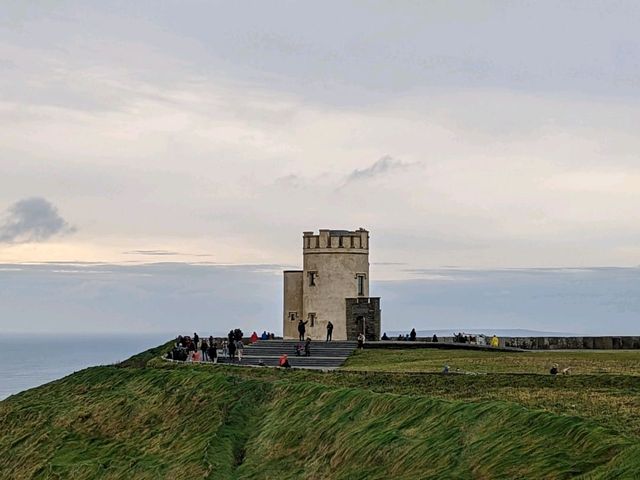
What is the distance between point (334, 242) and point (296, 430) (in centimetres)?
3642

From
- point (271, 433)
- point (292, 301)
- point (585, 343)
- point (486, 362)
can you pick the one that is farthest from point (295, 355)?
point (271, 433)

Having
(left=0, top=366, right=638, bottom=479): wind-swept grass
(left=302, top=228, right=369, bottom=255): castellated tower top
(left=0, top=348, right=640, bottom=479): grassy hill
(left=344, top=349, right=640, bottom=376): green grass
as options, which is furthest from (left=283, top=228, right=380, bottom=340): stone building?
(left=0, top=366, right=638, bottom=479): wind-swept grass

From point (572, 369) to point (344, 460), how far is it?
16153mm

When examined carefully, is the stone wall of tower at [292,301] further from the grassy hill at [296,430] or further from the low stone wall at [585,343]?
the grassy hill at [296,430]

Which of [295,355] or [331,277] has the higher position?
[331,277]

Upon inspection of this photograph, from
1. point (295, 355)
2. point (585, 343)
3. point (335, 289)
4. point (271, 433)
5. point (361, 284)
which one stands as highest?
point (361, 284)

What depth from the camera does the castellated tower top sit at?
63719 millimetres

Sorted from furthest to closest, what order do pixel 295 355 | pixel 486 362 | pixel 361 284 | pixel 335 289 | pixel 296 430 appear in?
pixel 361 284 < pixel 335 289 < pixel 295 355 < pixel 486 362 < pixel 296 430

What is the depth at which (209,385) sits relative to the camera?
3616 centimetres

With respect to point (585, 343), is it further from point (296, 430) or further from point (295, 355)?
point (296, 430)

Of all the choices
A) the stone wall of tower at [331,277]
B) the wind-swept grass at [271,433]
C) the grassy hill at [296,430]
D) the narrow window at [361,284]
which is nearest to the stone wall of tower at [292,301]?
the stone wall of tower at [331,277]

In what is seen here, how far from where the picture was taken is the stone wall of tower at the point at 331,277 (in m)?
63.0

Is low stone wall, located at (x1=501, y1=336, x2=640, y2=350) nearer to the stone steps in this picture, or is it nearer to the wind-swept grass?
the stone steps

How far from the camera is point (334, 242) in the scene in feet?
210
